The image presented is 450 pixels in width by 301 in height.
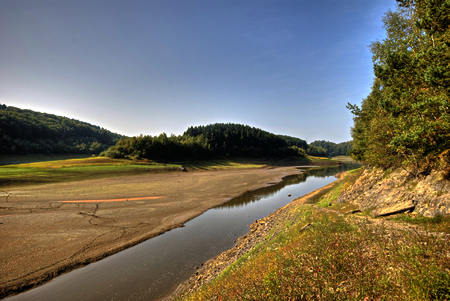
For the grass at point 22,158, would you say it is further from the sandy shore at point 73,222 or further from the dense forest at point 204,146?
the sandy shore at point 73,222

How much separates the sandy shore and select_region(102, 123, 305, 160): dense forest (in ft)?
132

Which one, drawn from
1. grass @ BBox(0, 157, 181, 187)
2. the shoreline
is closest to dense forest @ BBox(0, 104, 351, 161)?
grass @ BBox(0, 157, 181, 187)

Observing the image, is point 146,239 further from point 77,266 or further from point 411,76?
point 411,76

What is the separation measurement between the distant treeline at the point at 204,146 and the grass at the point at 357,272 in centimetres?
4821

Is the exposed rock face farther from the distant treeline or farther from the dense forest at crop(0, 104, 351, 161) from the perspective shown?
the dense forest at crop(0, 104, 351, 161)

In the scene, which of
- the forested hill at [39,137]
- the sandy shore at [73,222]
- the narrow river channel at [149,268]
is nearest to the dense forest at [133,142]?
the forested hill at [39,137]

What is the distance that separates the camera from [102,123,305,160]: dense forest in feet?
226

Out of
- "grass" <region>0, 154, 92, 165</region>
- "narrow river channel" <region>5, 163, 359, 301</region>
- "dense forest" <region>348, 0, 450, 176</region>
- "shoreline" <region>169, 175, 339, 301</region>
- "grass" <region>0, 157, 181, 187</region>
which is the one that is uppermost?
"dense forest" <region>348, 0, 450, 176</region>

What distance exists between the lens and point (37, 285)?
9.64 metres

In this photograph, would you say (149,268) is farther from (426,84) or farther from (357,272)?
(426,84)

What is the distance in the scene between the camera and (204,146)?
97.5m

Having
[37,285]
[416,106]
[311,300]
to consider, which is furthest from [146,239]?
[416,106]

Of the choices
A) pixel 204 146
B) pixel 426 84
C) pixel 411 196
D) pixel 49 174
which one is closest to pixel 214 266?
pixel 411 196

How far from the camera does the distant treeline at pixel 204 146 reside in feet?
226
